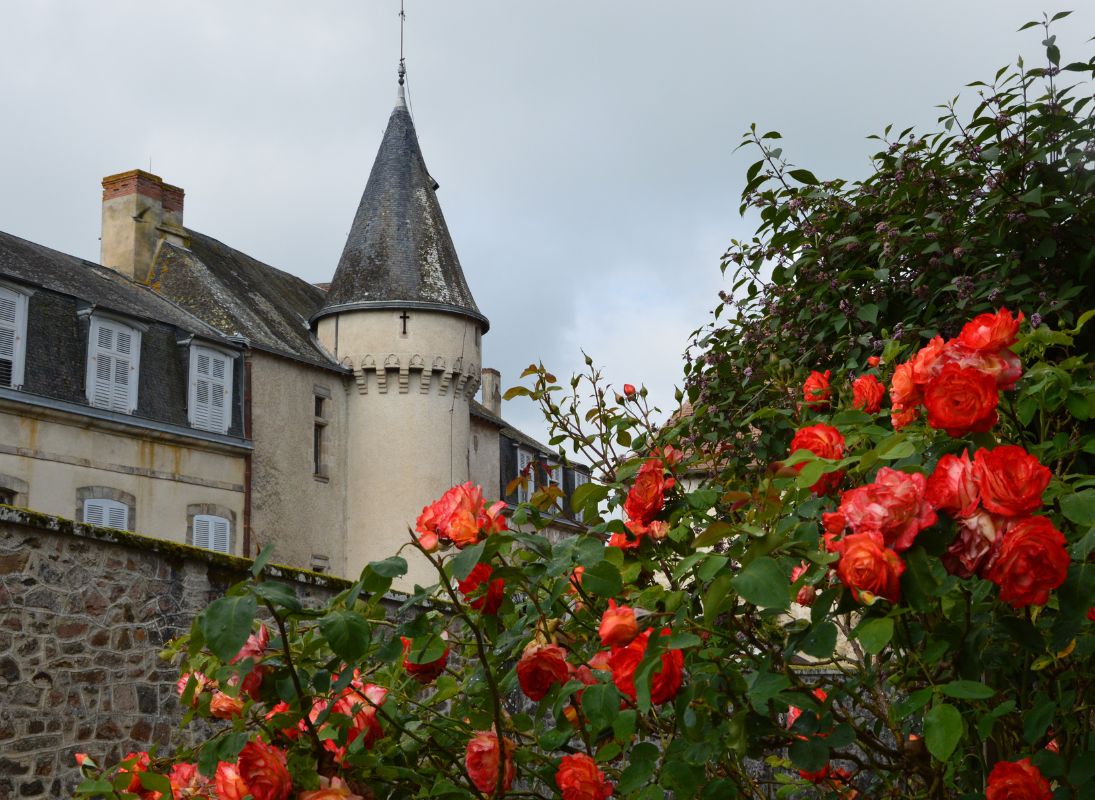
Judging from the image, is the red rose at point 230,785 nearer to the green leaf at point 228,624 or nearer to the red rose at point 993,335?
the green leaf at point 228,624

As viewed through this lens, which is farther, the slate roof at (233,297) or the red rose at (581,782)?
the slate roof at (233,297)

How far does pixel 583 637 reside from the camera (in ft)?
9.63

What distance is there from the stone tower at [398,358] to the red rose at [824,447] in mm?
20423

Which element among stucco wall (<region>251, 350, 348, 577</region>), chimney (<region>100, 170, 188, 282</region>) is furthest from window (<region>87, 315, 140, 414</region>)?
chimney (<region>100, 170, 188, 282</region>)

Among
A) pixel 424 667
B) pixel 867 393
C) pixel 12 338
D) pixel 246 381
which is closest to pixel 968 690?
pixel 867 393

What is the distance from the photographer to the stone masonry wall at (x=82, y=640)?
23.5ft

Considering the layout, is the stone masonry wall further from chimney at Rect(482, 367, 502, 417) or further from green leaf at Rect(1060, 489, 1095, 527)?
chimney at Rect(482, 367, 502, 417)

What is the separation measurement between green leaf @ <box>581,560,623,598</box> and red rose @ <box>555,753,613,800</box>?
0.39 m

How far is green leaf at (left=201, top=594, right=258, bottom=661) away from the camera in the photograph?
7.11 ft

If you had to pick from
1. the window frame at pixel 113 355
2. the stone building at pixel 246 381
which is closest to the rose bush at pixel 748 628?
the stone building at pixel 246 381

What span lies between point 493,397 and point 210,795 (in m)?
28.4

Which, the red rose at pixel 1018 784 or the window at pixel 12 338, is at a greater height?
the window at pixel 12 338

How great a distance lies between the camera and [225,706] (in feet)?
9.99

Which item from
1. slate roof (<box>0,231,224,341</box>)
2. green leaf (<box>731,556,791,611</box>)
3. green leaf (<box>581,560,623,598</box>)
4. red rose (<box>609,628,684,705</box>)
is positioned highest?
slate roof (<box>0,231,224,341</box>)
